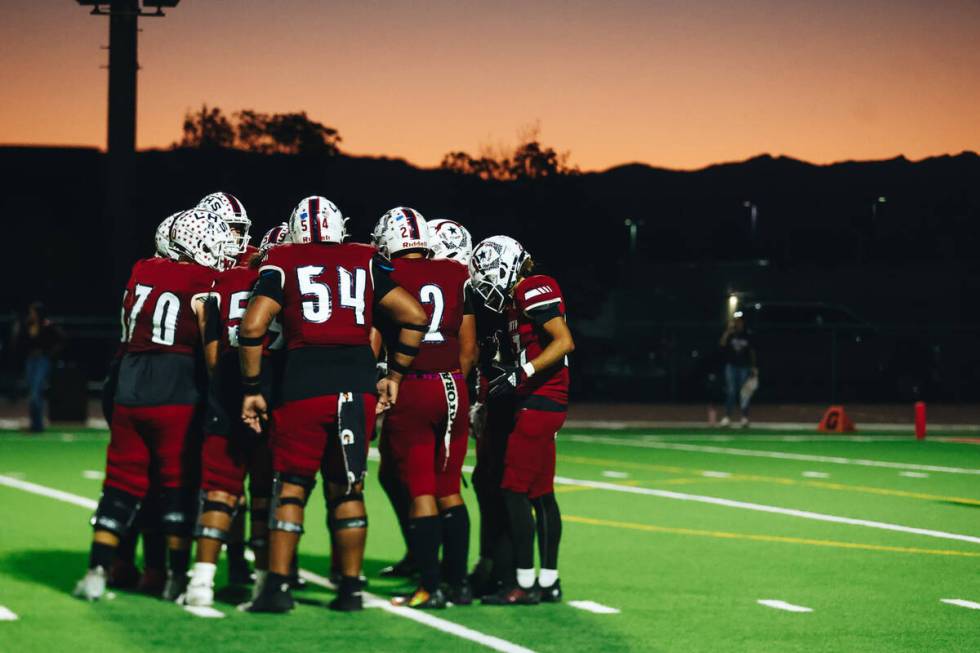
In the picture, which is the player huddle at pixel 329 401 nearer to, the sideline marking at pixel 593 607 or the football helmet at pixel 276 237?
the sideline marking at pixel 593 607

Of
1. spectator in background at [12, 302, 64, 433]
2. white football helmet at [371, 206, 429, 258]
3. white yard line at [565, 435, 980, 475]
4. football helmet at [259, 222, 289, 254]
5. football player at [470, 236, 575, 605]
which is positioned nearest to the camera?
football player at [470, 236, 575, 605]

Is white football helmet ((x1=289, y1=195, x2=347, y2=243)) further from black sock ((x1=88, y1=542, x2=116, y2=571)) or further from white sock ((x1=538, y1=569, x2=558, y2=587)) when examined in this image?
white sock ((x1=538, y1=569, x2=558, y2=587))

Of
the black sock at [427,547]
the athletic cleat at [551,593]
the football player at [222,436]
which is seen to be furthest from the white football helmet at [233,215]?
the athletic cleat at [551,593]

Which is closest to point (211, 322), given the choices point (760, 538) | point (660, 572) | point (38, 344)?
point (660, 572)

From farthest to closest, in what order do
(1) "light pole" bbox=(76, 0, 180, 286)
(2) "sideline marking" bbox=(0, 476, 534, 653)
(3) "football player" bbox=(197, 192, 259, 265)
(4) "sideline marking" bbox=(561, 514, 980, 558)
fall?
(1) "light pole" bbox=(76, 0, 180, 286) → (4) "sideline marking" bbox=(561, 514, 980, 558) → (3) "football player" bbox=(197, 192, 259, 265) → (2) "sideline marking" bbox=(0, 476, 534, 653)

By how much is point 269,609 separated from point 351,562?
1.76 feet

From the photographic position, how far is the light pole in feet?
101

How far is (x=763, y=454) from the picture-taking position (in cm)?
2225

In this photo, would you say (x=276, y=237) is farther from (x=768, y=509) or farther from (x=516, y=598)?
(x=768, y=509)

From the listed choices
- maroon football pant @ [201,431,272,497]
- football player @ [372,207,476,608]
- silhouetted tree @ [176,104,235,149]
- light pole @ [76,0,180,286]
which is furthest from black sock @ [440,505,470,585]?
silhouetted tree @ [176,104,235,149]

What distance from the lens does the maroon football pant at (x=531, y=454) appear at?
10.0 m

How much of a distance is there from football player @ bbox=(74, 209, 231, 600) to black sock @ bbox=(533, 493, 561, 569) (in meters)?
2.11

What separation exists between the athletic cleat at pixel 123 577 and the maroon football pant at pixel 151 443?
0.73m

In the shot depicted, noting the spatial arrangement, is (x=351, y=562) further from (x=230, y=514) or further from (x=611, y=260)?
(x=611, y=260)
